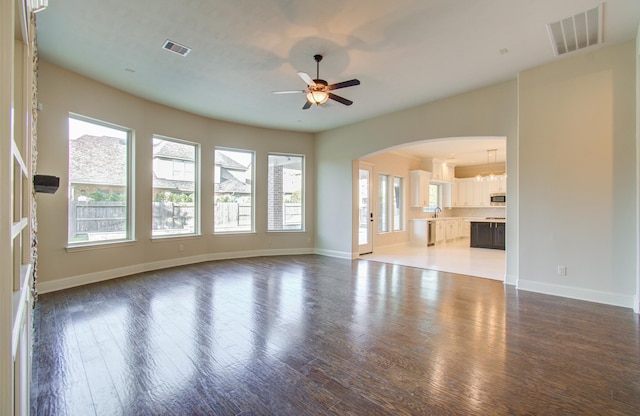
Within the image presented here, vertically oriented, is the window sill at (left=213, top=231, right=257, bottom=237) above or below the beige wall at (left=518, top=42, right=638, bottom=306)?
below

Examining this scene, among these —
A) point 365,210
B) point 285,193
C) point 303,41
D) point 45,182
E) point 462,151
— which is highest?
point 303,41

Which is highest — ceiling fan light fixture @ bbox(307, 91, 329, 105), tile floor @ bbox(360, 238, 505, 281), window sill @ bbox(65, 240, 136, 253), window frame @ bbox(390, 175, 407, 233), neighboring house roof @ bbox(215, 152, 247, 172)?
ceiling fan light fixture @ bbox(307, 91, 329, 105)

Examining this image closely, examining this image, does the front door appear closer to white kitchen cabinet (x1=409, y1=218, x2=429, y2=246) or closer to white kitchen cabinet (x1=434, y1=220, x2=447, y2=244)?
white kitchen cabinet (x1=409, y1=218, x2=429, y2=246)

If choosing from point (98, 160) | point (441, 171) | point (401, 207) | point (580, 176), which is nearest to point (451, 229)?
point (441, 171)

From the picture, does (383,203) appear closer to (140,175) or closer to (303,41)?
(303,41)

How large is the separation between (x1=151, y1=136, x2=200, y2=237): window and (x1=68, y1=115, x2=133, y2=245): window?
541 millimetres

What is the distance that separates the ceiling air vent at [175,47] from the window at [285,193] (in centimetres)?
399

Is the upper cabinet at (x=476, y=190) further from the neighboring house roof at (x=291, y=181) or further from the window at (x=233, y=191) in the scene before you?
the window at (x=233, y=191)

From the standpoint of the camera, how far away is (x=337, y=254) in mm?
7559

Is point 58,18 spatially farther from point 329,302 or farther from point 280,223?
point 280,223

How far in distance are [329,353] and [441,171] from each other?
10078 millimetres

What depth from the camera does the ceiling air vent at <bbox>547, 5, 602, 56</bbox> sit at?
Result: 127 inches

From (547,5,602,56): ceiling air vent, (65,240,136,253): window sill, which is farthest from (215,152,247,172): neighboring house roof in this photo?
(547,5,602,56): ceiling air vent

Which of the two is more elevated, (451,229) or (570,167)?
(570,167)
